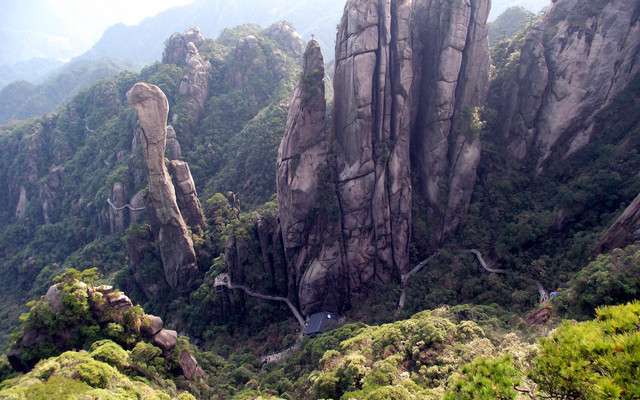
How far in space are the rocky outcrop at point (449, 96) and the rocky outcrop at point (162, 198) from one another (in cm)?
2859

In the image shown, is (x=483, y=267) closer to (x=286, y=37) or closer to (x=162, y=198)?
(x=162, y=198)

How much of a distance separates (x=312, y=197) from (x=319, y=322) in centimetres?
1328

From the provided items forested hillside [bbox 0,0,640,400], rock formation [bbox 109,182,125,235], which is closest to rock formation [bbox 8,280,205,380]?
forested hillside [bbox 0,0,640,400]

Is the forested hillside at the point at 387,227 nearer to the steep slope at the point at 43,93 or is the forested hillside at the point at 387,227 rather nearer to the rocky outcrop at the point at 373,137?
the rocky outcrop at the point at 373,137

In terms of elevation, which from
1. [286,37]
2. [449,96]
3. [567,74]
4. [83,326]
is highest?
[286,37]

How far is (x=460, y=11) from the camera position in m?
38.0

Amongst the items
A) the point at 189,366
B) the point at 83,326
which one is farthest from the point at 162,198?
the point at 189,366

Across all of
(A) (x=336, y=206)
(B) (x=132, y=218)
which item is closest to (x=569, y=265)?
(A) (x=336, y=206)

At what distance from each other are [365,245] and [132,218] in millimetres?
36673

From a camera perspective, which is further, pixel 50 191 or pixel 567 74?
pixel 50 191

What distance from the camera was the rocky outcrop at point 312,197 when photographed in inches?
1547

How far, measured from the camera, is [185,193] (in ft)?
148

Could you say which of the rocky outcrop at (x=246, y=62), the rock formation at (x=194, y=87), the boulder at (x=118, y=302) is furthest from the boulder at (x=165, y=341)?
the rocky outcrop at (x=246, y=62)

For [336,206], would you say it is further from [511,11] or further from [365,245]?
[511,11]
